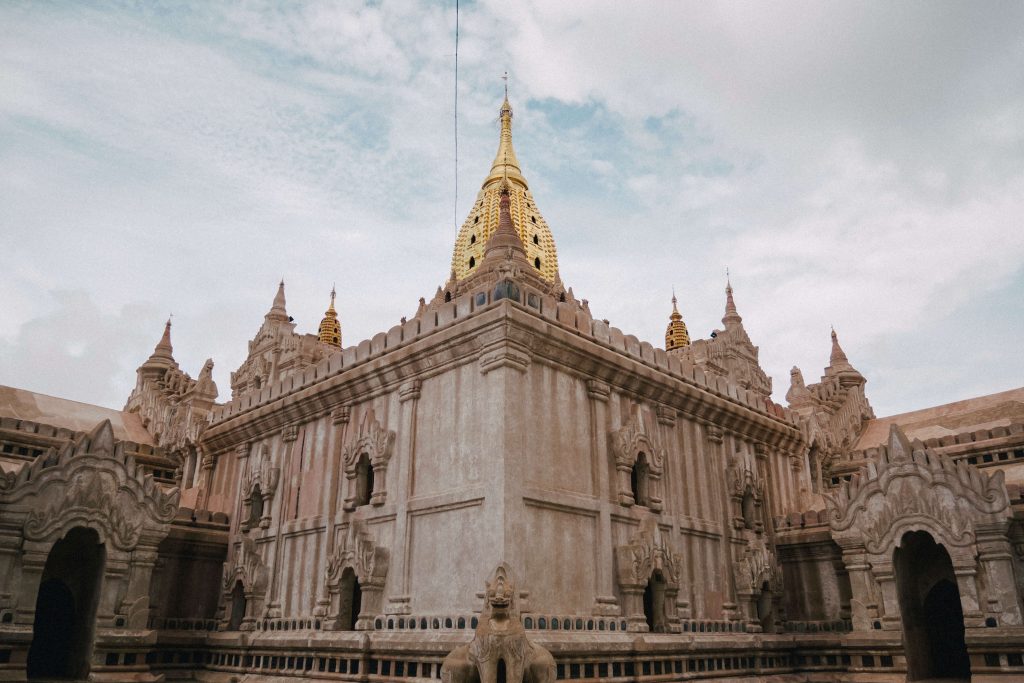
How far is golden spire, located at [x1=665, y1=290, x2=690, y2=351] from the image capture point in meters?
55.2

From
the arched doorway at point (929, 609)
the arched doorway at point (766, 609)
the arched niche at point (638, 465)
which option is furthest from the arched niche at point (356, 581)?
the arched doorway at point (929, 609)

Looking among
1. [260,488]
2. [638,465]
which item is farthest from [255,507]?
[638,465]

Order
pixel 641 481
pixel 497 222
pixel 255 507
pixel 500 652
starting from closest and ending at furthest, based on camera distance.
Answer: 1. pixel 500 652
2. pixel 641 481
3. pixel 255 507
4. pixel 497 222

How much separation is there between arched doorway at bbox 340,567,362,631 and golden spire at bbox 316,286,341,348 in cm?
3348

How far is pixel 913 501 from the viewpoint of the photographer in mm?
20516

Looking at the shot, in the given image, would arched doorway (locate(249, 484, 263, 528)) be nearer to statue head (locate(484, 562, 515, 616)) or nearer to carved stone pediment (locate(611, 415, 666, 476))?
carved stone pediment (locate(611, 415, 666, 476))

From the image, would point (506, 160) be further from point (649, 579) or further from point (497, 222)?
point (649, 579)

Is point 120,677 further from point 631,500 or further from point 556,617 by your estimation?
point 631,500

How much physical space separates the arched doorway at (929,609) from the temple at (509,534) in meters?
0.09

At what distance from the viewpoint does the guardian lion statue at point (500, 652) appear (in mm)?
14133

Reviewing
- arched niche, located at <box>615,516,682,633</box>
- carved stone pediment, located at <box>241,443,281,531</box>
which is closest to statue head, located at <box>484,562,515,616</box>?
arched niche, located at <box>615,516,682,633</box>

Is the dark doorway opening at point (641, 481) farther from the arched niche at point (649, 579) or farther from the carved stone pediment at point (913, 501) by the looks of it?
the carved stone pediment at point (913, 501)

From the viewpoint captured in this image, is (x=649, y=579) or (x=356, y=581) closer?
(x=649, y=579)

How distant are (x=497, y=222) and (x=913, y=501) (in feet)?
111
